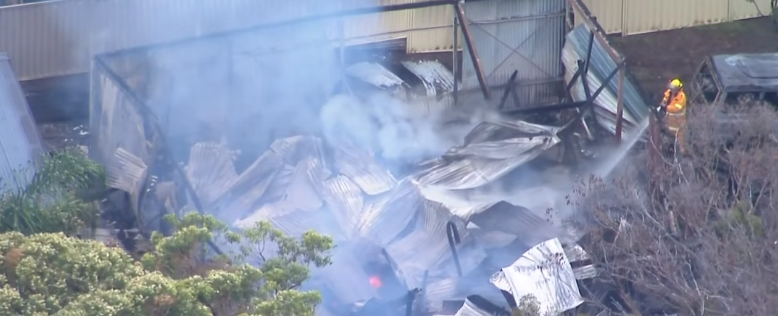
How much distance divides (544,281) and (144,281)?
372cm

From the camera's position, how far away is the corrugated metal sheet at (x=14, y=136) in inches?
440

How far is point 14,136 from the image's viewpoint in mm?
12156

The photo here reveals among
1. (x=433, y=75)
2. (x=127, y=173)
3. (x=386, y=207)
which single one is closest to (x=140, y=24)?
(x=127, y=173)

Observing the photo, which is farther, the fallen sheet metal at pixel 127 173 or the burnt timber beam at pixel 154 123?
the fallen sheet metal at pixel 127 173

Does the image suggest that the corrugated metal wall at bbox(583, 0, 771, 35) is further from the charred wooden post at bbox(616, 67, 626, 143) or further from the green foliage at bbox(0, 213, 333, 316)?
the green foliage at bbox(0, 213, 333, 316)

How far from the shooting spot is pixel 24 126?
40.9 ft

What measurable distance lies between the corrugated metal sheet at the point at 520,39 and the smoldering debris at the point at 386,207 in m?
2.10

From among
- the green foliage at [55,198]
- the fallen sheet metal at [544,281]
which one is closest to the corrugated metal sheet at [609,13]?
the fallen sheet metal at [544,281]

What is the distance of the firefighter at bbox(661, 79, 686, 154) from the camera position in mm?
11375

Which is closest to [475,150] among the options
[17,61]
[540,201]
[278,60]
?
[540,201]

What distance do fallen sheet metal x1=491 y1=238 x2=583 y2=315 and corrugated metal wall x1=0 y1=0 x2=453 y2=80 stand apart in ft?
18.6

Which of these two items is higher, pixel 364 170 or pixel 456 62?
pixel 456 62

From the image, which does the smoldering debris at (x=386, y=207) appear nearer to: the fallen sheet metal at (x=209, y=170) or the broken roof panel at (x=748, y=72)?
the fallen sheet metal at (x=209, y=170)

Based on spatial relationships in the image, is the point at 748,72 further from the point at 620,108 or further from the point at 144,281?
the point at 144,281
